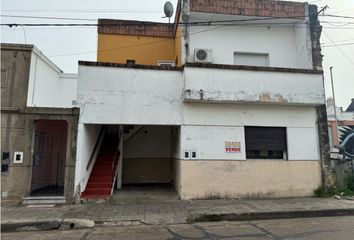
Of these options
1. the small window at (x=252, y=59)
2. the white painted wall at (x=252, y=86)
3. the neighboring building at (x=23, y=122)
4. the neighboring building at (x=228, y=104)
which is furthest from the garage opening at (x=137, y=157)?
the small window at (x=252, y=59)

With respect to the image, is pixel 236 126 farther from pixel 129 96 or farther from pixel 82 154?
pixel 82 154

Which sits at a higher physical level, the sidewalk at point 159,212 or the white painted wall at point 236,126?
the white painted wall at point 236,126

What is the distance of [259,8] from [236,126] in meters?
5.21

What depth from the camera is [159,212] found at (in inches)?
317

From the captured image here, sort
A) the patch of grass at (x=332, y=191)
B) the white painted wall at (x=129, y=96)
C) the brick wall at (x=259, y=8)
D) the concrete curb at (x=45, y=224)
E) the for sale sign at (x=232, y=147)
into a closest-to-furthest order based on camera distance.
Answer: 1. the concrete curb at (x=45, y=224)
2. the white painted wall at (x=129, y=96)
3. the for sale sign at (x=232, y=147)
4. the patch of grass at (x=332, y=191)
5. the brick wall at (x=259, y=8)

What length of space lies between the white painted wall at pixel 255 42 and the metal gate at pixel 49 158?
650cm

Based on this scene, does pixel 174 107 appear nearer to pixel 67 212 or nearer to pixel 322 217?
pixel 67 212

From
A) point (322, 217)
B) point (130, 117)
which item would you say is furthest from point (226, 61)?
point (322, 217)

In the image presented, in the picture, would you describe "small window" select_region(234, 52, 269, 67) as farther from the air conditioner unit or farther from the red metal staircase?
the red metal staircase

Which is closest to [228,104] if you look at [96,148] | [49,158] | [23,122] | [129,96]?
[129,96]

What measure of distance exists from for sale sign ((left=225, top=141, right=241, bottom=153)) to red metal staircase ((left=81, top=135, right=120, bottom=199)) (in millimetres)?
4476

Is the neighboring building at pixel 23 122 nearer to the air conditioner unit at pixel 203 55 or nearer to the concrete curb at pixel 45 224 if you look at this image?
the concrete curb at pixel 45 224

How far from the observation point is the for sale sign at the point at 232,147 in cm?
1001

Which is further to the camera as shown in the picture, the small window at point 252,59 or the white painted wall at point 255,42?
the small window at point 252,59
